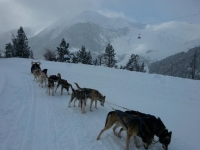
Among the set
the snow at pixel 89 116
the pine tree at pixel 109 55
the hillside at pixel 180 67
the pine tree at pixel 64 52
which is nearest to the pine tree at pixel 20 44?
the pine tree at pixel 64 52

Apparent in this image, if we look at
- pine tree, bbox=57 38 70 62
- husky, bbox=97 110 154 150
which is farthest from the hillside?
husky, bbox=97 110 154 150

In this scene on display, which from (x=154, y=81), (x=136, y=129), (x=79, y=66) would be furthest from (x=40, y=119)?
(x=79, y=66)

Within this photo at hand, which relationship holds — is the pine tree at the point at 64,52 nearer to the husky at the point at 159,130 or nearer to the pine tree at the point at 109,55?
the pine tree at the point at 109,55

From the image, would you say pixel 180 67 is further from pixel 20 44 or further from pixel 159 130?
pixel 159 130

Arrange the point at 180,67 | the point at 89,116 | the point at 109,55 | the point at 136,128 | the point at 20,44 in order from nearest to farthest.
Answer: the point at 136,128 → the point at 89,116 → the point at 20,44 → the point at 109,55 → the point at 180,67

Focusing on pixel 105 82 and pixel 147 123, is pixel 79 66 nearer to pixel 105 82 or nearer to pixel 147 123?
pixel 105 82

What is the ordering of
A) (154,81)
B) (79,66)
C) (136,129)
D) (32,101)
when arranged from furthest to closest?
(79,66) → (154,81) → (32,101) → (136,129)

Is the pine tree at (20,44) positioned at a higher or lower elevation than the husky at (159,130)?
higher

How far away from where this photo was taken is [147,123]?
529cm

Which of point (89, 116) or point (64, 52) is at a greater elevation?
point (64, 52)

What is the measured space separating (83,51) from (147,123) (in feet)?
150

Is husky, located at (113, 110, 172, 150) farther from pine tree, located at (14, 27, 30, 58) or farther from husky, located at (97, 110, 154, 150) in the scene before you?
pine tree, located at (14, 27, 30, 58)

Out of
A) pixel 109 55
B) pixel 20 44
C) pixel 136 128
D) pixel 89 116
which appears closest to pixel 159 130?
pixel 136 128

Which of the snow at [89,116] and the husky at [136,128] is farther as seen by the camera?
the snow at [89,116]
